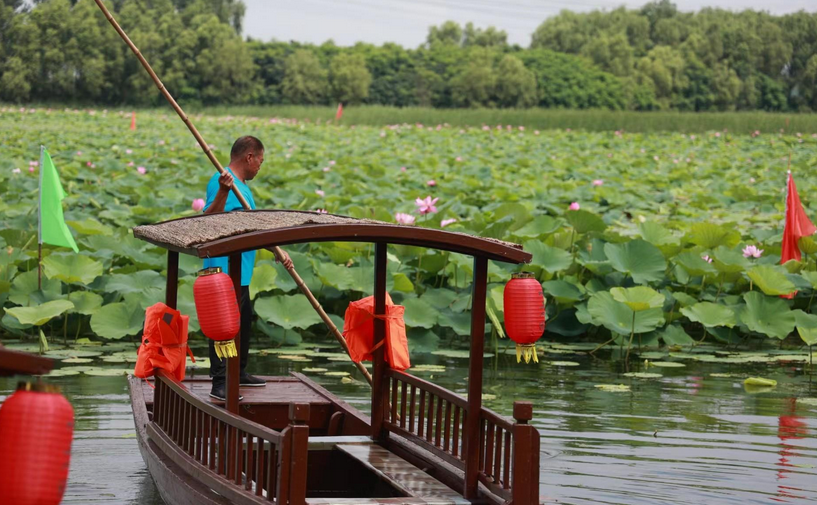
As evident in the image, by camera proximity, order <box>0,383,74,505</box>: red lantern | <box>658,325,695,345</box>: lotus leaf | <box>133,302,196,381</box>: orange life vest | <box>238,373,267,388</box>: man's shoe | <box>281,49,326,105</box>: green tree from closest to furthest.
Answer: <box>0,383,74,505</box>: red lantern
<box>133,302,196,381</box>: orange life vest
<box>238,373,267,388</box>: man's shoe
<box>658,325,695,345</box>: lotus leaf
<box>281,49,326,105</box>: green tree

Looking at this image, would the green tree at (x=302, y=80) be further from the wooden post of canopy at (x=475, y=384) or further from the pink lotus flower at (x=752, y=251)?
the wooden post of canopy at (x=475, y=384)

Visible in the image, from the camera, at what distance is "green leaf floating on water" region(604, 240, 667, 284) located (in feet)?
22.5

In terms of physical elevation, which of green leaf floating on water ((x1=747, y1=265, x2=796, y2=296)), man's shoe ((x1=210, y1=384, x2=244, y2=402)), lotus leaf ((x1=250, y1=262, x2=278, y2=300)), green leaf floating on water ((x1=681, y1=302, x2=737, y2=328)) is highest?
green leaf floating on water ((x1=747, y1=265, x2=796, y2=296))

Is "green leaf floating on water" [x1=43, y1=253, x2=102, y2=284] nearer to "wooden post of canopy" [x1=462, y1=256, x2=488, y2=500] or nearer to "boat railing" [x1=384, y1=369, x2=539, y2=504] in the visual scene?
"boat railing" [x1=384, y1=369, x2=539, y2=504]

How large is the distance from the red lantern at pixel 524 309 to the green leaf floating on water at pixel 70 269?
3.74 metres

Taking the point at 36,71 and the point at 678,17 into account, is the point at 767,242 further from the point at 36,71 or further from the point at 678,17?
the point at 678,17

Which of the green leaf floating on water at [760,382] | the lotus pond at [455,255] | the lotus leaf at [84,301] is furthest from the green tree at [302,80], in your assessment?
the green leaf floating on water at [760,382]

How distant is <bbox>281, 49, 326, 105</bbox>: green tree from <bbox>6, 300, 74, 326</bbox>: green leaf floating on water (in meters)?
41.4

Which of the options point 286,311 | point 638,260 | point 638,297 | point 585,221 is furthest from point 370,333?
point 585,221

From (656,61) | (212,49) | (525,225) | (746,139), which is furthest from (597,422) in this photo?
(656,61)

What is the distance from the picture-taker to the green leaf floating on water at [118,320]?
599 cm

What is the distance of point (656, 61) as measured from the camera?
171 ft

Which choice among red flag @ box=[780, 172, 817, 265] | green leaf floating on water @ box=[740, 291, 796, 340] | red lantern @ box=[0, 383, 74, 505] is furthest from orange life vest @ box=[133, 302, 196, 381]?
red flag @ box=[780, 172, 817, 265]

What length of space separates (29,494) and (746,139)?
22632 mm
